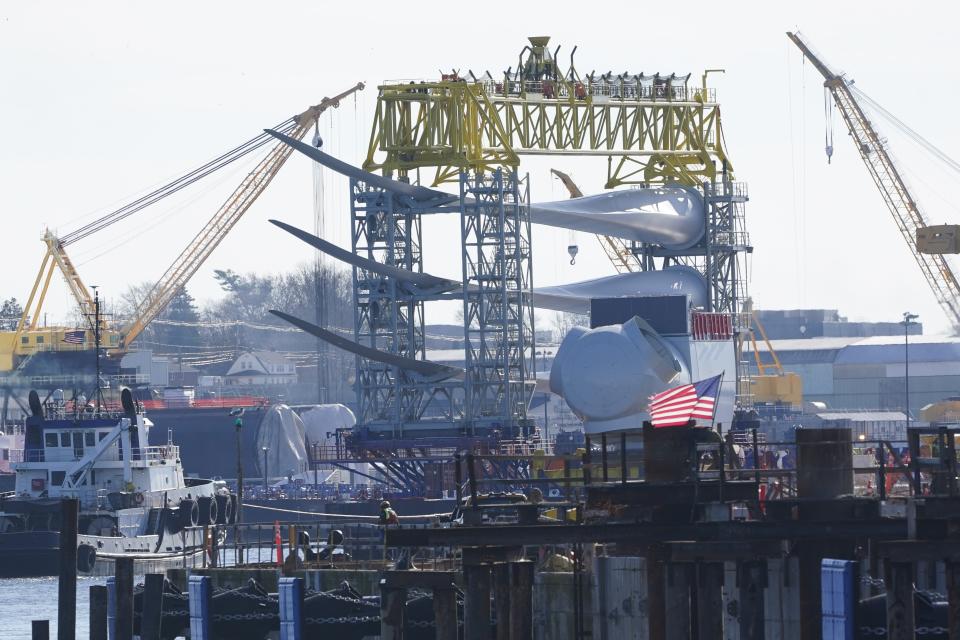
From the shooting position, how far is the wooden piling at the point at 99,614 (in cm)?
4744

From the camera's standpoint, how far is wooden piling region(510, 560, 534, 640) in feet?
116

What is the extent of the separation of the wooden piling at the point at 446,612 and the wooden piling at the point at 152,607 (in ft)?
36.4

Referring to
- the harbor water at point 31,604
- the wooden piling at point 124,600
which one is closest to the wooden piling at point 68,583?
the wooden piling at point 124,600

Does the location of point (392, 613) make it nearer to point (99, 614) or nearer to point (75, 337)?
point (99, 614)

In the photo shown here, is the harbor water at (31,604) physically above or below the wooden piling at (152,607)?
below

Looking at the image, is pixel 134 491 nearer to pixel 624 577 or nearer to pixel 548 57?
pixel 548 57

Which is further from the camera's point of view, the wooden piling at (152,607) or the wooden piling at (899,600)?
the wooden piling at (152,607)

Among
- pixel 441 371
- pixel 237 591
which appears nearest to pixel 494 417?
pixel 441 371

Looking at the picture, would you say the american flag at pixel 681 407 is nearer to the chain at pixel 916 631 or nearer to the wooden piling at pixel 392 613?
the chain at pixel 916 631

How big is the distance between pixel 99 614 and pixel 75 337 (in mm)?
117662

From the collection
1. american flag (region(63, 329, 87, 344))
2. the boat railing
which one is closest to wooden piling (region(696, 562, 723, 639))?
the boat railing

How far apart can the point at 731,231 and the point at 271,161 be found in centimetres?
7308

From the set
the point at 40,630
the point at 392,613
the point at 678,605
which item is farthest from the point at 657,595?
→ the point at 40,630

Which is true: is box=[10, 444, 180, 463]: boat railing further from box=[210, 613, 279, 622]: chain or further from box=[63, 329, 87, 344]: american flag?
box=[63, 329, 87, 344]: american flag
